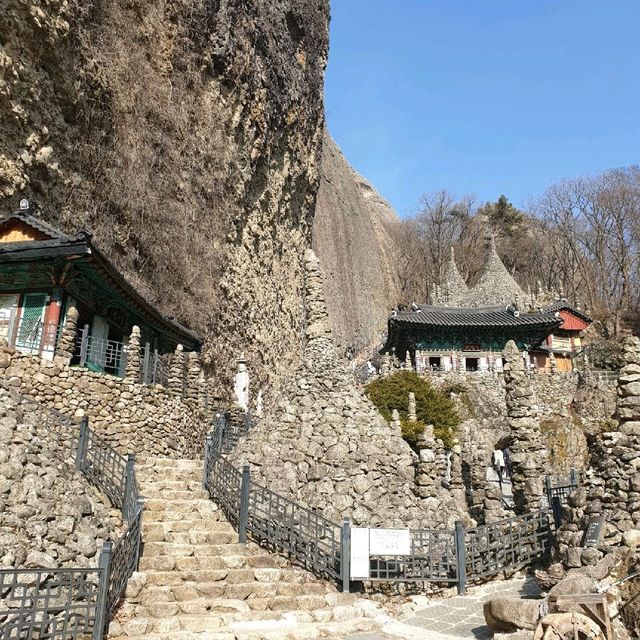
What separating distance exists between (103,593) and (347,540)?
Result: 3.83 m

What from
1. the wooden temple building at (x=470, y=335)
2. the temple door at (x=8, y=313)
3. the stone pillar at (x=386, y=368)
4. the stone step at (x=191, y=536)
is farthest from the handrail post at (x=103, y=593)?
the wooden temple building at (x=470, y=335)

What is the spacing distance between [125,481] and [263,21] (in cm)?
2291

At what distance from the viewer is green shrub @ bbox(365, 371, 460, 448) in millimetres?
21344

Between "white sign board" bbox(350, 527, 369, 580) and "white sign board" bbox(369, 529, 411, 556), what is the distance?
11 cm

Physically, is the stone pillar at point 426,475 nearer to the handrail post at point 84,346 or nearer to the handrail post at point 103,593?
the handrail post at point 103,593

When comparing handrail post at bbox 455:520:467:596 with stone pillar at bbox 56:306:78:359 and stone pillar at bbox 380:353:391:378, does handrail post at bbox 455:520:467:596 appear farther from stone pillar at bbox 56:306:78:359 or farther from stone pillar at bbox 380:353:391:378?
stone pillar at bbox 380:353:391:378

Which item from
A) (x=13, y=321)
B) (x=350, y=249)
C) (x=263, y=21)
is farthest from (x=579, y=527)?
(x=350, y=249)

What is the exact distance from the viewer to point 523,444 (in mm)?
11789

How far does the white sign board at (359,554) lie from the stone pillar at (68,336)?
22.8 feet

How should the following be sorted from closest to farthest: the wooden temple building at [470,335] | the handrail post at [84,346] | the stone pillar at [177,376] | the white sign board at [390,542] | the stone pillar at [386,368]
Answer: the white sign board at [390,542]
the handrail post at [84,346]
the stone pillar at [177,376]
the stone pillar at [386,368]
the wooden temple building at [470,335]

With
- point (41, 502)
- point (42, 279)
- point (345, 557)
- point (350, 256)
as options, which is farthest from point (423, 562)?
point (350, 256)

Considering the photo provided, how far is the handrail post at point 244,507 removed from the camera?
340 inches

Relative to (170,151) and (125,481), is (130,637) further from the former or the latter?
(170,151)

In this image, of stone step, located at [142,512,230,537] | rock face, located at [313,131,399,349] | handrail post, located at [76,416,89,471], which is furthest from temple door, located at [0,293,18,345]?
rock face, located at [313,131,399,349]
